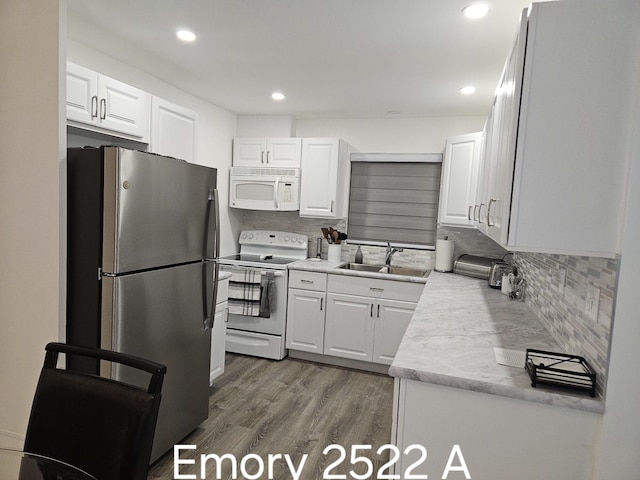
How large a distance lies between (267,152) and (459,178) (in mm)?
1954

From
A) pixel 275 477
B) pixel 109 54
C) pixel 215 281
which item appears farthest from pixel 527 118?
pixel 109 54

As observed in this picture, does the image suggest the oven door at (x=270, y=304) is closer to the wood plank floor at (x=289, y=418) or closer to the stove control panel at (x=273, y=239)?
the wood plank floor at (x=289, y=418)

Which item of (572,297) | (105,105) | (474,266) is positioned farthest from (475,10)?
(474,266)

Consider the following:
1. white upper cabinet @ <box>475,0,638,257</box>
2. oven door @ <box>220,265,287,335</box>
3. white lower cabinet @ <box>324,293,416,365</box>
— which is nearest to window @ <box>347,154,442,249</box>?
white lower cabinet @ <box>324,293,416,365</box>

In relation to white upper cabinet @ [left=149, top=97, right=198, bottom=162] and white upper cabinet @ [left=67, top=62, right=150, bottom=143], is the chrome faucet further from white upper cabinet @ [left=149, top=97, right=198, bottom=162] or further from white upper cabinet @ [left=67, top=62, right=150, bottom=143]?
white upper cabinet @ [left=67, top=62, right=150, bottom=143]

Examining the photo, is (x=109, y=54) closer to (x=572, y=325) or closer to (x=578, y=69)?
(x=578, y=69)

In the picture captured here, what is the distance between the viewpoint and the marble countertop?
1341 millimetres

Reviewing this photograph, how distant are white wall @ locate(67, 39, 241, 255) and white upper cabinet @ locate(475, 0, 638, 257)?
2637mm

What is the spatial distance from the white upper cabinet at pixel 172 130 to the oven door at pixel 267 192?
3.54 ft

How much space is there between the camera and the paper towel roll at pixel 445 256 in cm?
389

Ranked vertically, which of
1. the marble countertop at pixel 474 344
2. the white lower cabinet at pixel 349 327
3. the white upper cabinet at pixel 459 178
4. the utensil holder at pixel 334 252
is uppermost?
the white upper cabinet at pixel 459 178

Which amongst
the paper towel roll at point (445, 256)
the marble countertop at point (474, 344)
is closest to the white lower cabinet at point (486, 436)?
the marble countertop at point (474, 344)

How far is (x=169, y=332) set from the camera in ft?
7.12

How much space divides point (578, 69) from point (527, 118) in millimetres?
191
